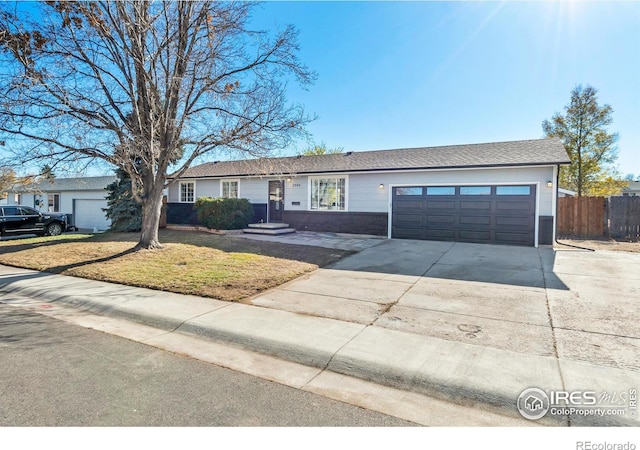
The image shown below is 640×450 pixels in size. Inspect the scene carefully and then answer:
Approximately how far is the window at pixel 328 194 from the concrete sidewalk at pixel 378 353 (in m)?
9.91

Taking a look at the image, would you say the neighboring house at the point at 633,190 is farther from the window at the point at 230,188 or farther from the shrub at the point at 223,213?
the shrub at the point at 223,213

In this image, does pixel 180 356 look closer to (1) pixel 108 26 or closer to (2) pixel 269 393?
(2) pixel 269 393

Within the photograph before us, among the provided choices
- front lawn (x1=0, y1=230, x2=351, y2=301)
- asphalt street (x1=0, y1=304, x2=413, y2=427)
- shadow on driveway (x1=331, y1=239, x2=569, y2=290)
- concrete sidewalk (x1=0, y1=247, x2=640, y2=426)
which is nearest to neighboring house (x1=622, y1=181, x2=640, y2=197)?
shadow on driveway (x1=331, y1=239, x2=569, y2=290)

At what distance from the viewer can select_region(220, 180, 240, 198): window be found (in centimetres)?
1764

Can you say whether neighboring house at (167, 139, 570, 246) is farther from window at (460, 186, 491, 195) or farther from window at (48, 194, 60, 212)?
window at (48, 194, 60, 212)

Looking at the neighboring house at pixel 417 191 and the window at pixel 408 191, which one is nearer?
the neighboring house at pixel 417 191

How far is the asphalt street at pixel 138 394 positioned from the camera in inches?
105

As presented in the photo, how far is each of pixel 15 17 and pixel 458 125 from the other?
17.1m

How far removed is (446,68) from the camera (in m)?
11.2

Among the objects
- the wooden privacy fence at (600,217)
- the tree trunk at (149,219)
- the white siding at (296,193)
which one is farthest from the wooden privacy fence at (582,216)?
the tree trunk at (149,219)

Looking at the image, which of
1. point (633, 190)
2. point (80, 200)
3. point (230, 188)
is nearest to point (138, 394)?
point (230, 188)

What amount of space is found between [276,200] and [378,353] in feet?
44.6

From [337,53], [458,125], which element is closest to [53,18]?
[337,53]

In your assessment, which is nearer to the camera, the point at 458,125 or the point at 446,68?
the point at 446,68
